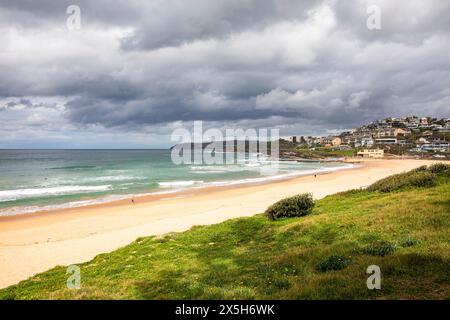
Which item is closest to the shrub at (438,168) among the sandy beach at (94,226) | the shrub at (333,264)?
the sandy beach at (94,226)

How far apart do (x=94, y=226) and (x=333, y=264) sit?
66.7 feet

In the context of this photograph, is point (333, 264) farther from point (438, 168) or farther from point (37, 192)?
point (37, 192)

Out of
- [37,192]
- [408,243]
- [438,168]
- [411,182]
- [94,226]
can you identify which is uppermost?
[438,168]

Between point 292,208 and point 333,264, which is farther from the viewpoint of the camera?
point 292,208

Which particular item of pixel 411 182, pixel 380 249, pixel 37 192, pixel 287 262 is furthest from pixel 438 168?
pixel 37 192

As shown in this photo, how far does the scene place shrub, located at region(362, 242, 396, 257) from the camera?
28.8 ft

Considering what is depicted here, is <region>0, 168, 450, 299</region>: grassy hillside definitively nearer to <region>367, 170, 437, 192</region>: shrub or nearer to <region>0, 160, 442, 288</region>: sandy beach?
<region>0, 160, 442, 288</region>: sandy beach

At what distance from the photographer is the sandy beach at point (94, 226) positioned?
16008 millimetres

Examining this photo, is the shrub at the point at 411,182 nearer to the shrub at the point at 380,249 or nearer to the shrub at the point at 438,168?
the shrub at the point at 438,168

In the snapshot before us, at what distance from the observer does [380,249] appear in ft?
29.4

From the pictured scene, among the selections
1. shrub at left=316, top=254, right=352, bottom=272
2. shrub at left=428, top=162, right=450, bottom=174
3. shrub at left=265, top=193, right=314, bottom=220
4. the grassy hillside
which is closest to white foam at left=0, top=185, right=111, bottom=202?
the grassy hillside

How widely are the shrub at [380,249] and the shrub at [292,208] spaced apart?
26.0 ft

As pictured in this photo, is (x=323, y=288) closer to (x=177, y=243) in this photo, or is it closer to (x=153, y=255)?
(x=153, y=255)
